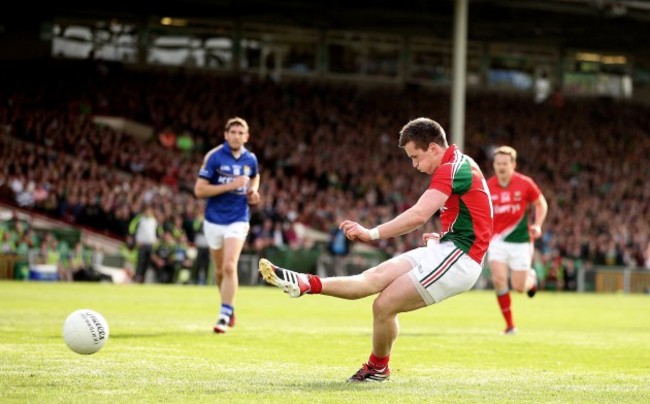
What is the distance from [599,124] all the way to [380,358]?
4736 centimetres

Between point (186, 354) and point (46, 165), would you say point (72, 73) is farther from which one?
point (186, 354)

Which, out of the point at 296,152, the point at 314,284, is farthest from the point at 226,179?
the point at 296,152

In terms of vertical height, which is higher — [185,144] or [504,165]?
[185,144]

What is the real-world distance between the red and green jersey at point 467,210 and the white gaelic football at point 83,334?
316 centimetres

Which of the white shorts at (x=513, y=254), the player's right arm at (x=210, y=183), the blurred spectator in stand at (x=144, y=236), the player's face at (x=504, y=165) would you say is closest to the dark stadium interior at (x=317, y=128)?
the blurred spectator in stand at (x=144, y=236)

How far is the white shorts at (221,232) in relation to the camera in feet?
49.5

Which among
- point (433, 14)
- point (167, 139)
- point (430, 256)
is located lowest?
point (430, 256)

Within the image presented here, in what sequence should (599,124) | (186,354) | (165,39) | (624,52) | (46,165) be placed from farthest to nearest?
(624,52), (599,124), (165,39), (46,165), (186,354)

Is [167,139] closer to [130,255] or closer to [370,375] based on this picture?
[130,255]

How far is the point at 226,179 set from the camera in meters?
15.1

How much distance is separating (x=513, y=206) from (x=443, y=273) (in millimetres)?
8336

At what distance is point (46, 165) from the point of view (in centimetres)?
3547

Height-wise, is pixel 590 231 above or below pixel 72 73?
below

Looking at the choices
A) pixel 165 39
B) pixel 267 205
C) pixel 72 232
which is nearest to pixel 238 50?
pixel 165 39
